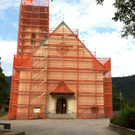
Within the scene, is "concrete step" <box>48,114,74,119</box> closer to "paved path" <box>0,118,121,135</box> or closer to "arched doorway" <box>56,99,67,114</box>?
"arched doorway" <box>56,99,67,114</box>

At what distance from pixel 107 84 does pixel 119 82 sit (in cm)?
10696

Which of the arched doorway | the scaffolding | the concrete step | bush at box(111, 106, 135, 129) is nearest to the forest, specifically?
the scaffolding

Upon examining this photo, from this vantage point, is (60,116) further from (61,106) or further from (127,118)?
(127,118)

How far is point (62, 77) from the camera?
A: 81.6 feet

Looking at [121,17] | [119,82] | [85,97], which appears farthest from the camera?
[119,82]

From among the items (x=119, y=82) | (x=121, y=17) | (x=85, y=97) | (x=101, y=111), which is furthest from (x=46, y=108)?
(x=119, y=82)

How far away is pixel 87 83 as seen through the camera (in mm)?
25172

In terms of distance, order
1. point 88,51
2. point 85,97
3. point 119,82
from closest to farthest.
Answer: point 85,97 < point 88,51 < point 119,82

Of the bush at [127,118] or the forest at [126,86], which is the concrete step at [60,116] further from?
the forest at [126,86]

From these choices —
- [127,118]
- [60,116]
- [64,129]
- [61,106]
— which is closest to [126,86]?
[61,106]

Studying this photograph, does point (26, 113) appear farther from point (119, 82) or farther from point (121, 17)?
point (119, 82)

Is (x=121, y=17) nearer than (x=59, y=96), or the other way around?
(x=121, y=17)

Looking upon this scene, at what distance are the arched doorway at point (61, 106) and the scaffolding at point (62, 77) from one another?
1846mm

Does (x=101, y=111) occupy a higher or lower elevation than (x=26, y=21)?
lower
